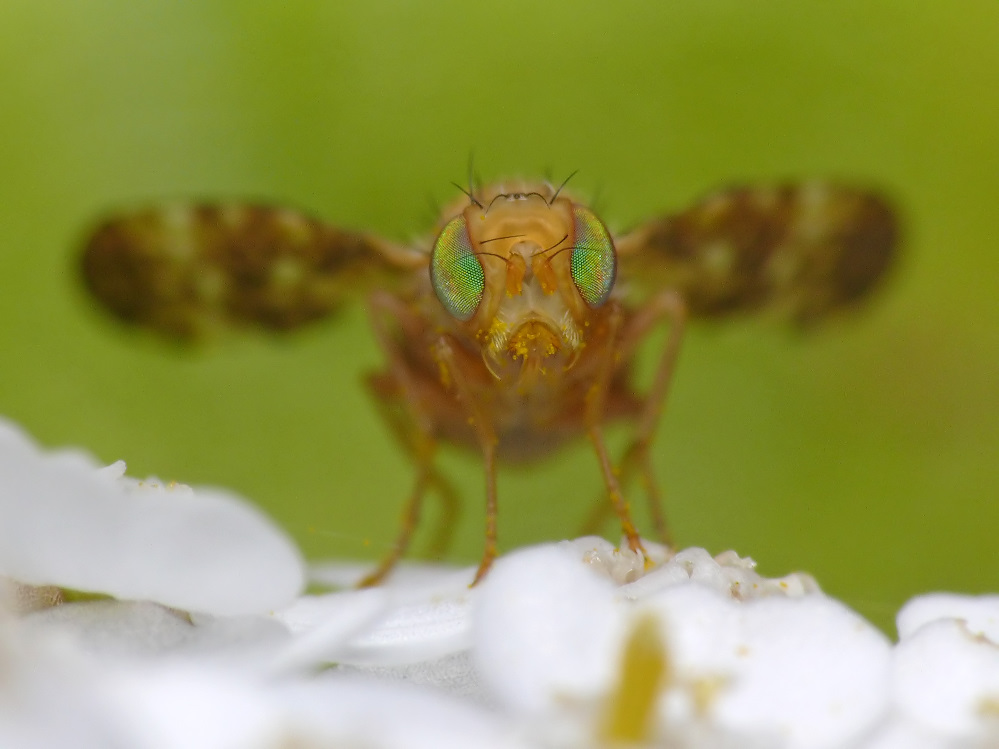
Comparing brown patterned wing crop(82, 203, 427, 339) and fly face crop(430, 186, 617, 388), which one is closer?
fly face crop(430, 186, 617, 388)

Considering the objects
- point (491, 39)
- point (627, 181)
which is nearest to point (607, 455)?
point (627, 181)

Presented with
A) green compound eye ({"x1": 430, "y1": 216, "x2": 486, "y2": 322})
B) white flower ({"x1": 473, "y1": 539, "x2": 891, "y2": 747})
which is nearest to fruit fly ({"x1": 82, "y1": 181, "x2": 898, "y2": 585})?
green compound eye ({"x1": 430, "y1": 216, "x2": 486, "y2": 322})

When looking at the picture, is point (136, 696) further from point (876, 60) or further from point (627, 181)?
point (876, 60)

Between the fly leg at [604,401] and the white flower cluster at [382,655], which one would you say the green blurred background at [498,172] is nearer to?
the fly leg at [604,401]

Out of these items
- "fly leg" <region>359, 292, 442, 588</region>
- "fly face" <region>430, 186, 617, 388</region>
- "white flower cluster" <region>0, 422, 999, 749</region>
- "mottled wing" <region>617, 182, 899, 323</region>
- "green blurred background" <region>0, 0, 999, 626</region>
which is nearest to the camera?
"white flower cluster" <region>0, 422, 999, 749</region>

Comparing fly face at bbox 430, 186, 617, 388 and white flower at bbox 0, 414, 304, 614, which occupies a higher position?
fly face at bbox 430, 186, 617, 388

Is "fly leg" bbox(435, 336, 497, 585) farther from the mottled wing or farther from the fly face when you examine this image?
the mottled wing

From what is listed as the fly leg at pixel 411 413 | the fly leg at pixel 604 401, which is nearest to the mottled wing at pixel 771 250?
the fly leg at pixel 604 401
